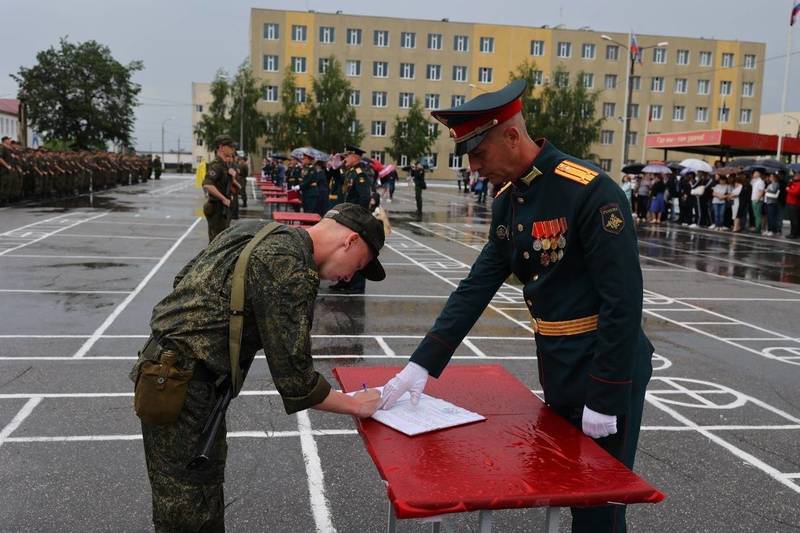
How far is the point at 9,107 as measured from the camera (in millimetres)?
92938

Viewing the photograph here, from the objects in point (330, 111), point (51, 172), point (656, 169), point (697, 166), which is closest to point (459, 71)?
point (330, 111)

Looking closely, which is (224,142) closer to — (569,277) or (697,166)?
(569,277)

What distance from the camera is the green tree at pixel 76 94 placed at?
66.6m

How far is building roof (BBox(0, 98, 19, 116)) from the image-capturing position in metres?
89.8

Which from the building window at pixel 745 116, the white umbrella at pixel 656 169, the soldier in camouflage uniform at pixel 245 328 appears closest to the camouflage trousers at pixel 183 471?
the soldier in camouflage uniform at pixel 245 328

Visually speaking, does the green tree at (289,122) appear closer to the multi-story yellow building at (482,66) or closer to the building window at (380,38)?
the multi-story yellow building at (482,66)

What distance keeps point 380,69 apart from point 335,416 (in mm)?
77954

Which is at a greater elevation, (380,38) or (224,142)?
(380,38)

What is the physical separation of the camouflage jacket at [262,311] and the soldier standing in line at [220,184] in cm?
884

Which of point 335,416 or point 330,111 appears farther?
point 330,111

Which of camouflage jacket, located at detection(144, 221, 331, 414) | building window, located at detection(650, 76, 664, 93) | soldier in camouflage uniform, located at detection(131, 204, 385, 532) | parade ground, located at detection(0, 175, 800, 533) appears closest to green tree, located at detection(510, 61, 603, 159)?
building window, located at detection(650, 76, 664, 93)

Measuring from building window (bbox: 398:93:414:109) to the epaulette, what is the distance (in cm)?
7977

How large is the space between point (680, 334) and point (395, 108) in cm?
7451

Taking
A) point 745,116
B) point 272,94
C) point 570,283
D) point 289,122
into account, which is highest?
point 745,116
